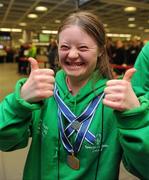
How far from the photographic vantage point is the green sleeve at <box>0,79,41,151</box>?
97cm

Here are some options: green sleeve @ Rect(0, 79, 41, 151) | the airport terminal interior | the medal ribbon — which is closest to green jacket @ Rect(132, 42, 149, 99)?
the airport terminal interior

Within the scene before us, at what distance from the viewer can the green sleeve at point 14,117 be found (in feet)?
3.17

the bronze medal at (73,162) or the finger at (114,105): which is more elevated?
the finger at (114,105)

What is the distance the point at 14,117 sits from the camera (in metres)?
0.99

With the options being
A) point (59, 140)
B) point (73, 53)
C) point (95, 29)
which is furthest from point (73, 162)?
point (95, 29)

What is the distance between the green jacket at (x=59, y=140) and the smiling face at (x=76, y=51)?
0.09 m

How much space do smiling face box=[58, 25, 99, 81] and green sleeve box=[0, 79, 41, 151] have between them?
7.4 inches

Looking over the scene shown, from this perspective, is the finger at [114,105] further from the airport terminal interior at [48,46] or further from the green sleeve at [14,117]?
the airport terminal interior at [48,46]

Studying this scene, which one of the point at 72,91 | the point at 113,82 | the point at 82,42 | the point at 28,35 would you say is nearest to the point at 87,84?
the point at 72,91

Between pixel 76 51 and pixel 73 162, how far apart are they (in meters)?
0.42

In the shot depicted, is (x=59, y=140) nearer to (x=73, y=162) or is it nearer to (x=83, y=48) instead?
(x=73, y=162)

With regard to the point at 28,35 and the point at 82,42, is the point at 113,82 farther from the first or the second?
the point at 28,35

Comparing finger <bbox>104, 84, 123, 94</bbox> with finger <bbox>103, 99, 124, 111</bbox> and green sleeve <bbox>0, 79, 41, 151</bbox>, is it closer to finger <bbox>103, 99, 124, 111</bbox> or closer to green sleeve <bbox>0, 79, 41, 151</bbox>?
finger <bbox>103, 99, 124, 111</bbox>

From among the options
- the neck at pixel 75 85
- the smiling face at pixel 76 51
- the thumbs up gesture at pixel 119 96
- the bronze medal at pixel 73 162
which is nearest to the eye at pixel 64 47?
the smiling face at pixel 76 51
